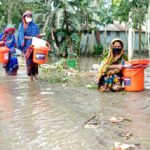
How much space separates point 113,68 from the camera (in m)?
9.19

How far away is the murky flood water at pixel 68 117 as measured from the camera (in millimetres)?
5430

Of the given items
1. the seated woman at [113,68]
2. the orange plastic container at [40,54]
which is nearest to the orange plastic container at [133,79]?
the seated woman at [113,68]

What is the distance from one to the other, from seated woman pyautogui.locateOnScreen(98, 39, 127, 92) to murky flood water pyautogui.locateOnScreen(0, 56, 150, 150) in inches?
11.4

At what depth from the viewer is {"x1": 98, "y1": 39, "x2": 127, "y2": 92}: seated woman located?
919cm

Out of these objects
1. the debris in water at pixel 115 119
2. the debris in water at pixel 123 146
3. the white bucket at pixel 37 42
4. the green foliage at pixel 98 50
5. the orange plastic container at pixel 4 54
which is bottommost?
the debris in water at pixel 123 146

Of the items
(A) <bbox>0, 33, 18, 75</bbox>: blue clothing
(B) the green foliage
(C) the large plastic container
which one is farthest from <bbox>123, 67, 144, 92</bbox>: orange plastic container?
(B) the green foliage

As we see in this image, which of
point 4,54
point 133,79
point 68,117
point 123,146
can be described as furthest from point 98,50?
point 123,146

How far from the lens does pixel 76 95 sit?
8.94 m

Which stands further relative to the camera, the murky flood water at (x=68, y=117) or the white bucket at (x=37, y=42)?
the white bucket at (x=37, y=42)

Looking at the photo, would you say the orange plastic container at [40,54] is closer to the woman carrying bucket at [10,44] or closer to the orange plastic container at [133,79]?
the woman carrying bucket at [10,44]

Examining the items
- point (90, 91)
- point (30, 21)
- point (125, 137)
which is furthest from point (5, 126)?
point (30, 21)

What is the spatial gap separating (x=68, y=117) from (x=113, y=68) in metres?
2.65

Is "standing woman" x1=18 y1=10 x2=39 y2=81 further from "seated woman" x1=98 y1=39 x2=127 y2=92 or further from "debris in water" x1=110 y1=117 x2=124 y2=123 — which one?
"debris in water" x1=110 y1=117 x2=124 y2=123

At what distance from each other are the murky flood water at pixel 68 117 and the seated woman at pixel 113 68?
290 millimetres
